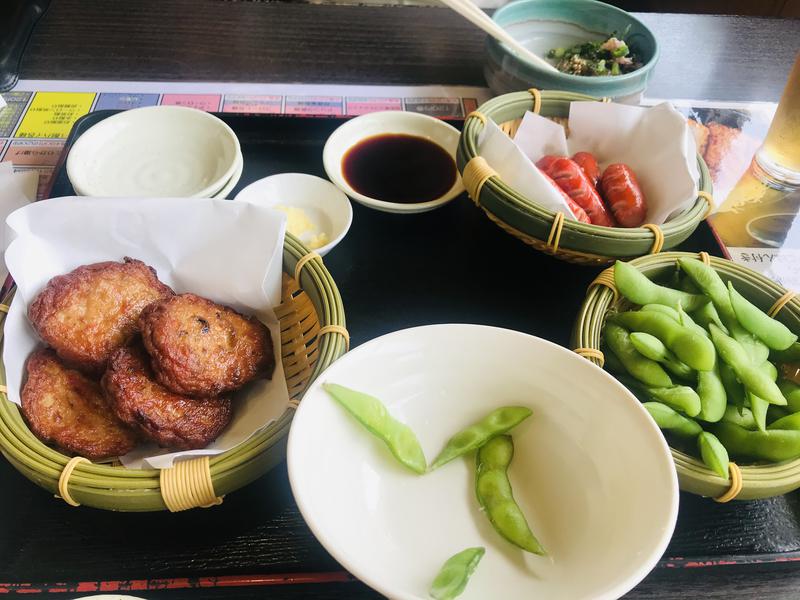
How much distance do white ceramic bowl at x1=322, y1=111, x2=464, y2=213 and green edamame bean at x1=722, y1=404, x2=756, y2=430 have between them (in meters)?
0.94

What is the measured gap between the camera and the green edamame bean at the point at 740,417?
123 cm

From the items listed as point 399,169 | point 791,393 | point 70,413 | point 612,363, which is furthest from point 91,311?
point 791,393

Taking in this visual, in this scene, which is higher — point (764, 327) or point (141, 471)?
Result: point (764, 327)

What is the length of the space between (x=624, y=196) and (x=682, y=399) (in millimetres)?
718

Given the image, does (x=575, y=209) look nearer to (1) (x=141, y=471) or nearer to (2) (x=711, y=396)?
(2) (x=711, y=396)

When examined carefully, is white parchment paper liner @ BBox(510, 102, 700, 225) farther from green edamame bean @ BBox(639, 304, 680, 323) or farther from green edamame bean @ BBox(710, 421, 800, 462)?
green edamame bean @ BBox(710, 421, 800, 462)

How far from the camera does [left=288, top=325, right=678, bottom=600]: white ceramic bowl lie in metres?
0.94

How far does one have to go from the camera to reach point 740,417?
124 cm

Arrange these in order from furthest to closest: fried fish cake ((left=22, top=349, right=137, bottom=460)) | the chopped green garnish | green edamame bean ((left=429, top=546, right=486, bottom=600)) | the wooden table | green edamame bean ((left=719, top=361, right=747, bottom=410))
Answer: the wooden table → the chopped green garnish → green edamame bean ((left=719, top=361, right=747, bottom=410)) → fried fish cake ((left=22, top=349, right=137, bottom=460)) → green edamame bean ((left=429, top=546, right=486, bottom=600))

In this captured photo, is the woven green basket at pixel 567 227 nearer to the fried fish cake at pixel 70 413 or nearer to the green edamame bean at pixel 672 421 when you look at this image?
the green edamame bean at pixel 672 421

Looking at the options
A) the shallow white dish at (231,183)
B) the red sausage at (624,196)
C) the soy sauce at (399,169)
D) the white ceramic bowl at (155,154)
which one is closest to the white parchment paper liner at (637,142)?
the red sausage at (624,196)

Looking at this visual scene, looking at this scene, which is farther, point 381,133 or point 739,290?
point 381,133

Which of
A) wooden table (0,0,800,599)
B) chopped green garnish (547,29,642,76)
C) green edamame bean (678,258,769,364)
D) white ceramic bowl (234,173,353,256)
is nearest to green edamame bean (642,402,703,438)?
green edamame bean (678,258,769,364)

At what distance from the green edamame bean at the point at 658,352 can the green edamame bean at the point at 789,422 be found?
18 centimetres
